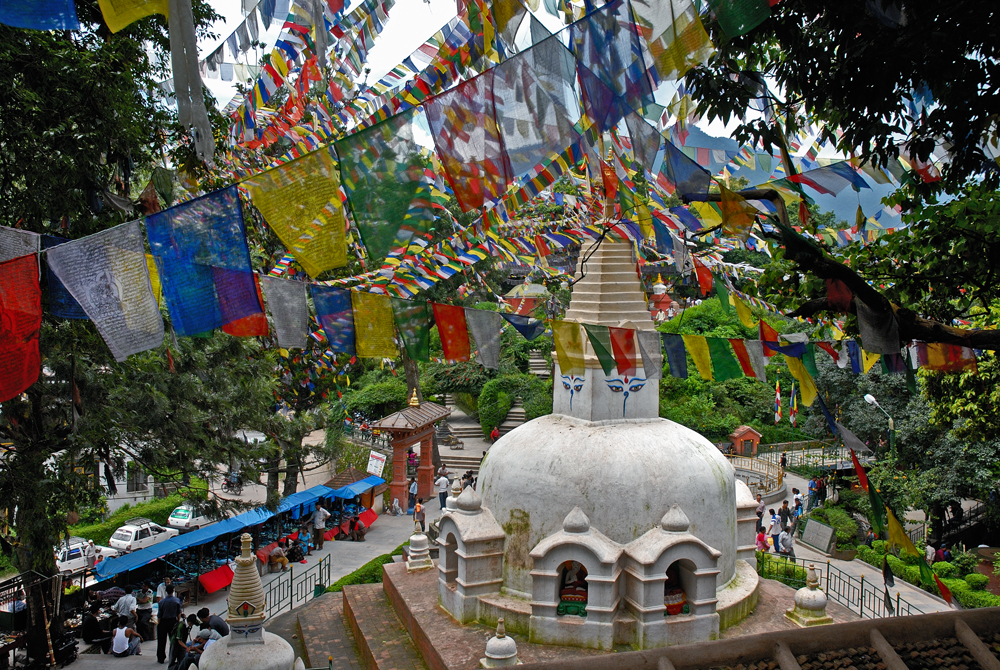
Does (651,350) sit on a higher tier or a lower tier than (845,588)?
higher

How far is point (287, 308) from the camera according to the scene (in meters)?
6.15

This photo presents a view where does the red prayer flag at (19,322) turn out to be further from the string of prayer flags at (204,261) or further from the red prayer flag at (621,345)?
the red prayer flag at (621,345)

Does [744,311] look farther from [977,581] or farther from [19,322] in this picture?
[977,581]

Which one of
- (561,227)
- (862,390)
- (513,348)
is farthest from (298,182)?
(513,348)

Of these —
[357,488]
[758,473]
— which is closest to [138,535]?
[357,488]

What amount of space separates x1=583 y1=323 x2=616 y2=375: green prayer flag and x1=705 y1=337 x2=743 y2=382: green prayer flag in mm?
1311

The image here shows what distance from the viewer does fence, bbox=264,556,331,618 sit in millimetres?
13984

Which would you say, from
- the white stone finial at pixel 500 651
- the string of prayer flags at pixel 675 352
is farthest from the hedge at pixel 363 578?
the string of prayer flags at pixel 675 352

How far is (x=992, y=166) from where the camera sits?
6.70 meters

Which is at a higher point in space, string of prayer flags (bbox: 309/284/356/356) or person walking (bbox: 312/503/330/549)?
string of prayer flags (bbox: 309/284/356/356)

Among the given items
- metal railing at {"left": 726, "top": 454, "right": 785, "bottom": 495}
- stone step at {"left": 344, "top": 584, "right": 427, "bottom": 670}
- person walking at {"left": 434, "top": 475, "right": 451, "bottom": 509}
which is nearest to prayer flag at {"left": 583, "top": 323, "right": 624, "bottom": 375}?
stone step at {"left": 344, "top": 584, "right": 427, "bottom": 670}

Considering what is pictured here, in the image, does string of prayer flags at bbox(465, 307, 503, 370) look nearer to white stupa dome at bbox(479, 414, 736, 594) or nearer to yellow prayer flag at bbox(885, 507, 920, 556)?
white stupa dome at bbox(479, 414, 736, 594)

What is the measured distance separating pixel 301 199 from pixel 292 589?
1299cm

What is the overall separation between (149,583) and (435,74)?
1308 cm
